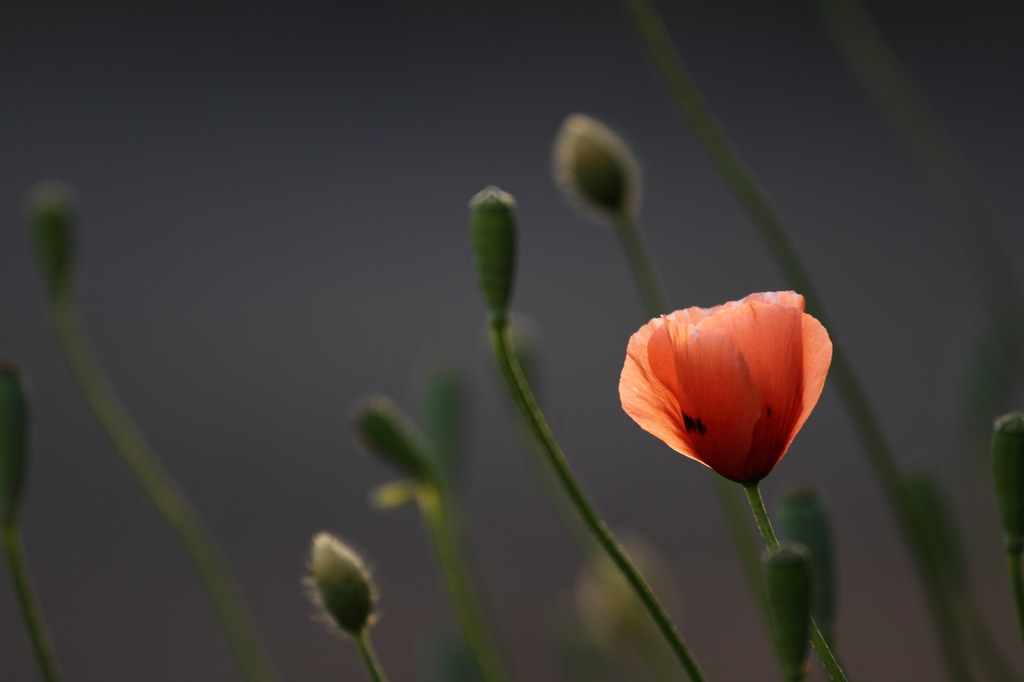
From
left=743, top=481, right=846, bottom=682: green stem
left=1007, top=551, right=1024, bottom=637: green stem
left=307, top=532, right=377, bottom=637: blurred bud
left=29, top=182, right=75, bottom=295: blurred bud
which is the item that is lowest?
left=1007, top=551, right=1024, bottom=637: green stem

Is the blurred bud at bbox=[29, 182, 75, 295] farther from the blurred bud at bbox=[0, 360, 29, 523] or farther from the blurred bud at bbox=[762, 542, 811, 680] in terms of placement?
the blurred bud at bbox=[762, 542, 811, 680]

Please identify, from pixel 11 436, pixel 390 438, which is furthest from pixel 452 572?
pixel 11 436

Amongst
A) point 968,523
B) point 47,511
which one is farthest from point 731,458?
point 47,511

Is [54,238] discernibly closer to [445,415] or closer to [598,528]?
[445,415]

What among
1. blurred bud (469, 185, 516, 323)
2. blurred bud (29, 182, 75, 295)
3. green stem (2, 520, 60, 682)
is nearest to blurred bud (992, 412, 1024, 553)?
blurred bud (469, 185, 516, 323)

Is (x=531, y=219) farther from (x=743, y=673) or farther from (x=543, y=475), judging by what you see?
(x=543, y=475)

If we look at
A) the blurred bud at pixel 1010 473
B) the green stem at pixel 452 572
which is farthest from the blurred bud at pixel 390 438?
the blurred bud at pixel 1010 473

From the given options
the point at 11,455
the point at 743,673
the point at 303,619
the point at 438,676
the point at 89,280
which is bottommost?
the point at 743,673
